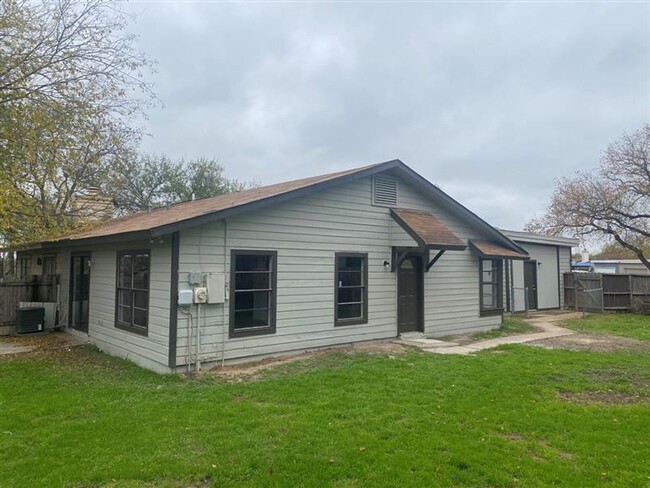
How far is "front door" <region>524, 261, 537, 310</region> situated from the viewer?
18031 mm

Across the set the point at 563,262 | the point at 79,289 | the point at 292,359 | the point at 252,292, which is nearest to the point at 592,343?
the point at 292,359

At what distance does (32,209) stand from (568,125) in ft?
70.3

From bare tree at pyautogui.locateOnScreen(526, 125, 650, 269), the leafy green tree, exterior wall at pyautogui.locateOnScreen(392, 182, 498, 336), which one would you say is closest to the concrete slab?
exterior wall at pyautogui.locateOnScreen(392, 182, 498, 336)

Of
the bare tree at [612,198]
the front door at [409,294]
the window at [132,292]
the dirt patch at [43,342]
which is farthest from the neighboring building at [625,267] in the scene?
the dirt patch at [43,342]

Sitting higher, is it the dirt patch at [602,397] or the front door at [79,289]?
the front door at [79,289]

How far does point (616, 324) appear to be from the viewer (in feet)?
A: 45.5

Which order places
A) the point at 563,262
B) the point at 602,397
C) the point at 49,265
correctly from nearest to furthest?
the point at 602,397 < the point at 49,265 < the point at 563,262

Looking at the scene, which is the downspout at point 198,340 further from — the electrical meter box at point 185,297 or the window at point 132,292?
the window at point 132,292

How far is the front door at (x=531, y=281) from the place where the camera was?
59.2ft

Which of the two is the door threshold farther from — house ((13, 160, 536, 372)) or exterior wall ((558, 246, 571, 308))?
exterior wall ((558, 246, 571, 308))

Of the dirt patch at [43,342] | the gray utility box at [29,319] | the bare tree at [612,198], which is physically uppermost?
the bare tree at [612,198]

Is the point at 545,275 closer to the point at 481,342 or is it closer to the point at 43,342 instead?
the point at 481,342

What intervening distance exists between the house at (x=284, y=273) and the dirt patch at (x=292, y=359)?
206 millimetres

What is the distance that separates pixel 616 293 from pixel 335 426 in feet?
56.2
